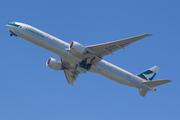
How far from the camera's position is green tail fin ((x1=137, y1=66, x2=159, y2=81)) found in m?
50.1

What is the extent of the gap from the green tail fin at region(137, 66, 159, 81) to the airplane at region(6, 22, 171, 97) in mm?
1965

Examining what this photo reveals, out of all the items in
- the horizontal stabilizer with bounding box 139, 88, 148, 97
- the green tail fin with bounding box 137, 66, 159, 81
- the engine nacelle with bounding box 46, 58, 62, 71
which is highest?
the engine nacelle with bounding box 46, 58, 62, 71

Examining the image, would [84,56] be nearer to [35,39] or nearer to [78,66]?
[78,66]

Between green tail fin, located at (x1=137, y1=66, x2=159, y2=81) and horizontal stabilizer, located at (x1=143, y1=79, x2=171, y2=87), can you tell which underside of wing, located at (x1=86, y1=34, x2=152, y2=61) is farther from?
green tail fin, located at (x1=137, y1=66, x2=159, y2=81)

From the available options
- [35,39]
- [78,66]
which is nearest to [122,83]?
[78,66]

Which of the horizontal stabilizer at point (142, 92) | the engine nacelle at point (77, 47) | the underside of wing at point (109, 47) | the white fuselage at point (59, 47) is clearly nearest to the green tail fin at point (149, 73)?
the horizontal stabilizer at point (142, 92)

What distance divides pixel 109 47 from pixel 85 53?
400cm

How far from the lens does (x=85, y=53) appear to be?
41594 millimetres

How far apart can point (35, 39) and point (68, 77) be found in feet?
45.3

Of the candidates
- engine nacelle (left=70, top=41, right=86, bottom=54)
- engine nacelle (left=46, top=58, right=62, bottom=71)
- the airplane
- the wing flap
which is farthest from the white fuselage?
engine nacelle (left=46, top=58, right=62, bottom=71)

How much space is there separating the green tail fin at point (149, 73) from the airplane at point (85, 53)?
1965 mm

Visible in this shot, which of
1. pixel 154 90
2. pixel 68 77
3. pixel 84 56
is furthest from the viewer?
pixel 68 77

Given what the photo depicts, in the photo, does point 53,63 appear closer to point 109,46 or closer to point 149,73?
point 109,46

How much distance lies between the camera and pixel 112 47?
4078 centimetres
